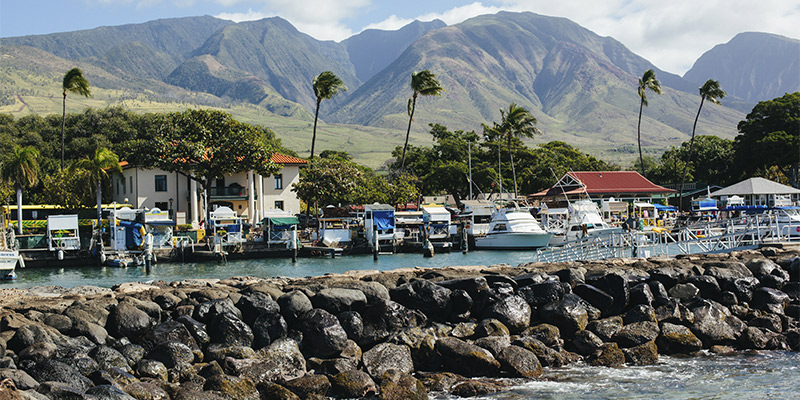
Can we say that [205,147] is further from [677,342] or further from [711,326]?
[677,342]

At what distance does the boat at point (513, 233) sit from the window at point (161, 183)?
30262 mm

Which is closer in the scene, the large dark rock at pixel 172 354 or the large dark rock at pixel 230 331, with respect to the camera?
the large dark rock at pixel 172 354

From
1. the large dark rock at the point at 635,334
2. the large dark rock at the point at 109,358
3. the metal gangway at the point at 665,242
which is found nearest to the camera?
the large dark rock at the point at 109,358

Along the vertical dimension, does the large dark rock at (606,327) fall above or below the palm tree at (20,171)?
below

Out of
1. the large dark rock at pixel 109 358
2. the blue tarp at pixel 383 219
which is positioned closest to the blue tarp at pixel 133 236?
the blue tarp at pixel 383 219

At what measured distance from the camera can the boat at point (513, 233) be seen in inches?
2267

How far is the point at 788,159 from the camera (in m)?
84.6

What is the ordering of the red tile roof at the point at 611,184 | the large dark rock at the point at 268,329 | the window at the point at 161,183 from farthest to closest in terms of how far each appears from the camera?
1. the red tile roof at the point at 611,184
2. the window at the point at 161,183
3. the large dark rock at the point at 268,329

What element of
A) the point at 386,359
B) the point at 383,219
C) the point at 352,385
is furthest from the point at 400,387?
the point at 383,219

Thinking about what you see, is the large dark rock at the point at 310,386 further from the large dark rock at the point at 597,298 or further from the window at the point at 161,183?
the window at the point at 161,183

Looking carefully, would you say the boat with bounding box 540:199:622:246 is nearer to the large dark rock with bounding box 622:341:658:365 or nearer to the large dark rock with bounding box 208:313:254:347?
the large dark rock with bounding box 622:341:658:365

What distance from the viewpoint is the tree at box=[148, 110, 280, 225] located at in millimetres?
56938

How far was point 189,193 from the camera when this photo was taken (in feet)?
224

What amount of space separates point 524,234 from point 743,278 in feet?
116
